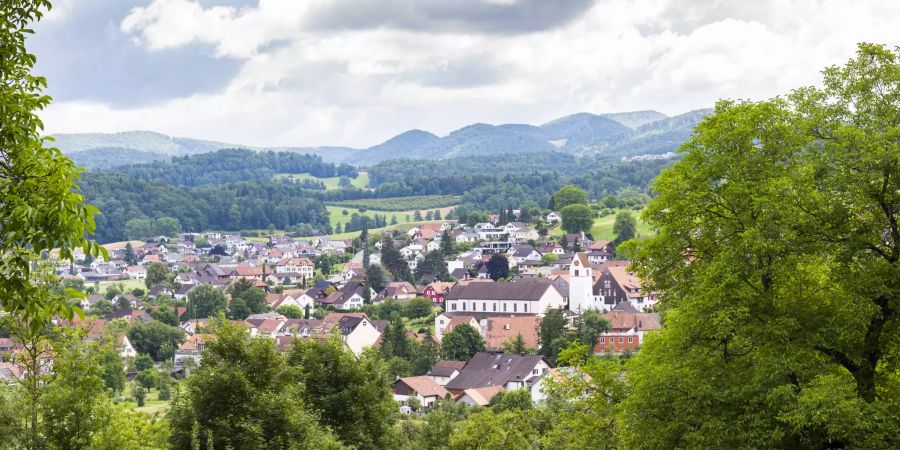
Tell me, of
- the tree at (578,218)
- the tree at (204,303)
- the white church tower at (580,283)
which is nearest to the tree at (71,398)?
the white church tower at (580,283)

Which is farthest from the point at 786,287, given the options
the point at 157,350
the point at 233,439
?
the point at 157,350

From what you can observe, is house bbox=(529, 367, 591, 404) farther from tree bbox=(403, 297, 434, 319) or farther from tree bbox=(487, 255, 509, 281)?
tree bbox=(487, 255, 509, 281)

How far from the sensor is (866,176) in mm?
11750

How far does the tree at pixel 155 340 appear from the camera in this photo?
3071 inches

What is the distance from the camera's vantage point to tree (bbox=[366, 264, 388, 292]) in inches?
4318

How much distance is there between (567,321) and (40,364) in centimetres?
5879

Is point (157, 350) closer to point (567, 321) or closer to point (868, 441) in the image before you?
point (567, 321)

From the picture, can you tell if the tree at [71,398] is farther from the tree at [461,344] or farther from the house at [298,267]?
the house at [298,267]

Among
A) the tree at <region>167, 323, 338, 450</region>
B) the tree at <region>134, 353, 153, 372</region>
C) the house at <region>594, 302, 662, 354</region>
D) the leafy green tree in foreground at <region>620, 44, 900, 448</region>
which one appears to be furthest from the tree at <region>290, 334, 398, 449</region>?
the tree at <region>134, 353, 153, 372</region>

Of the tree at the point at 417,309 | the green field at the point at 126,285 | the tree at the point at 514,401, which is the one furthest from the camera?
the green field at the point at 126,285

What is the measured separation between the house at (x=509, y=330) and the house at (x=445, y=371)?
26.7ft

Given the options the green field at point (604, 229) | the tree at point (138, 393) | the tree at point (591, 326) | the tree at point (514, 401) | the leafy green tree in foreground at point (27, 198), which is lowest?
the tree at point (138, 393)

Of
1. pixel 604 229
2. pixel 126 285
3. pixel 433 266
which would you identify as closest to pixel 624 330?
pixel 433 266

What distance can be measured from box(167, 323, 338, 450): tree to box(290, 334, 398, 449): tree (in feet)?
5.57
